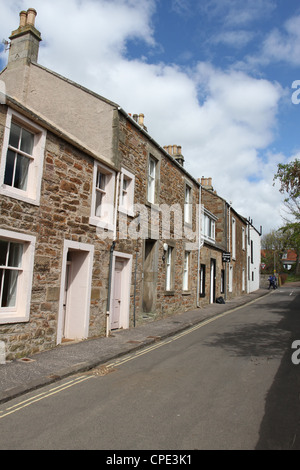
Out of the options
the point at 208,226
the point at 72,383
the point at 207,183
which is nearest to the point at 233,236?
the point at 207,183

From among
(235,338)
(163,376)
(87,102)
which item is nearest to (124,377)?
(163,376)

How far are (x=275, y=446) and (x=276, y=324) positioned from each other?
902 cm

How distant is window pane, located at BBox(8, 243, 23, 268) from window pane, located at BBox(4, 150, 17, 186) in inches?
52.4

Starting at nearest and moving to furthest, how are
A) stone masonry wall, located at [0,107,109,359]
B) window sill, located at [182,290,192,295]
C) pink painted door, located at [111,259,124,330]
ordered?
stone masonry wall, located at [0,107,109,359] → pink painted door, located at [111,259,124,330] → window sill, located at [182,290,192,295]

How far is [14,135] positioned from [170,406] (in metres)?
6.23

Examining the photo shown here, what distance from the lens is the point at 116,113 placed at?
10867 mm

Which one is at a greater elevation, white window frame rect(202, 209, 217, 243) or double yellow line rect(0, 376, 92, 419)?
white window frame rect(202, 209, 217, 243)

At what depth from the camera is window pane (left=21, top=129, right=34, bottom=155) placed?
7.93 meters

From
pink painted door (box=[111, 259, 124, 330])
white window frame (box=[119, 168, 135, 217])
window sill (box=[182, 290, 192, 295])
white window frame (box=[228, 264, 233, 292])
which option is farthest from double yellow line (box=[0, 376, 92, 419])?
white window frame (box=[228, 264, 233, 292])

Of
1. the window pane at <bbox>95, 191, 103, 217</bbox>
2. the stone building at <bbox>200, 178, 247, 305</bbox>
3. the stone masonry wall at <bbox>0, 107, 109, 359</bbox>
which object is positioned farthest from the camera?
the stone building at <bbox>200, 178, 247, 305</bbox>

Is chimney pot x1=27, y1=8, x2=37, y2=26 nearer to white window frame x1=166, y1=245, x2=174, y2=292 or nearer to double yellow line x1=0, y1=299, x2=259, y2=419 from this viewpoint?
white window frame x1=166, y1=245, x2=174, y2=292

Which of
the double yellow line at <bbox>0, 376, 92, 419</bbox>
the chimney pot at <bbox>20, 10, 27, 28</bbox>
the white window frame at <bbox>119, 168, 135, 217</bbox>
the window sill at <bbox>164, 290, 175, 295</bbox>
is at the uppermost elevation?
the chimney pot at <bbox>20, 10, 27, 28</bbox>

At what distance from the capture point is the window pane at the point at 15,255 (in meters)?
7.50

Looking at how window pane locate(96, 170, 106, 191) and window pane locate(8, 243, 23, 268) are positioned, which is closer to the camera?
window pane locate(8, 243, 23, 268)
